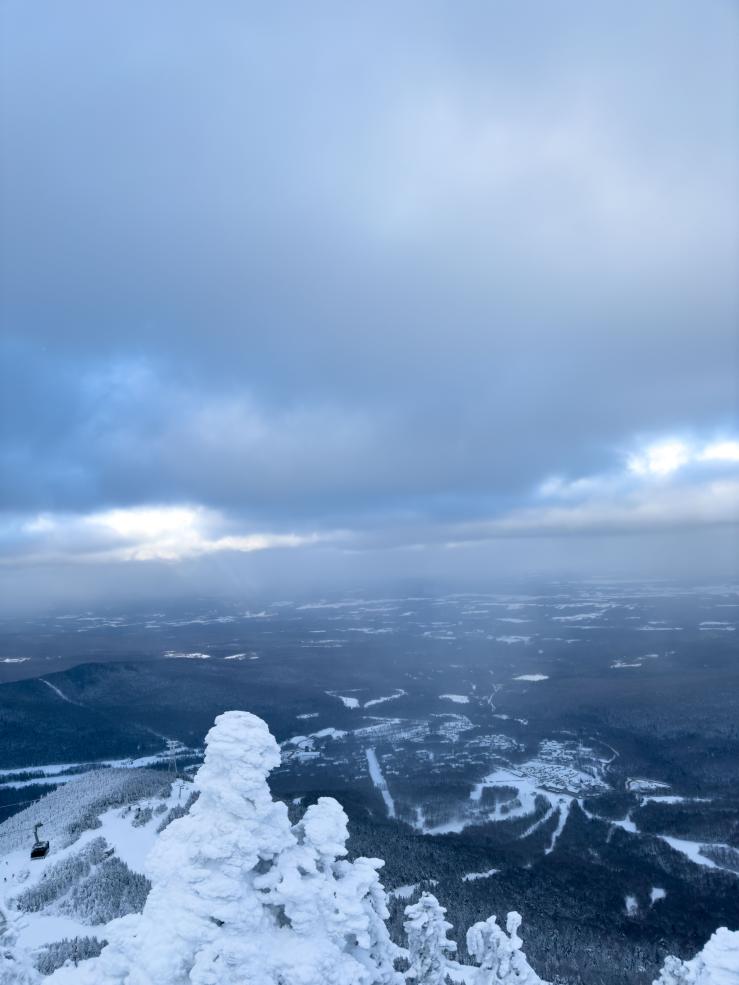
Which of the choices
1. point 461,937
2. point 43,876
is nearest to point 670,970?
point 461,937

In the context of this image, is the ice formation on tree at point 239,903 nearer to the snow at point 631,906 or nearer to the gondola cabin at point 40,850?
the gondola cabin at point 40,850

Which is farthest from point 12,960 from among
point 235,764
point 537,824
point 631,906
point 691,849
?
point 691,849

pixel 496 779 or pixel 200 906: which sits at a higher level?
pixel 200 906

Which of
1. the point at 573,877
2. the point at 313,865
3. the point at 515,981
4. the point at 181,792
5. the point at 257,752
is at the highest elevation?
the point at 257,752

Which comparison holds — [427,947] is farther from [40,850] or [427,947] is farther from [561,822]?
[561,822]

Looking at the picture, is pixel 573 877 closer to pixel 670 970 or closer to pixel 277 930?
pixel 670 970

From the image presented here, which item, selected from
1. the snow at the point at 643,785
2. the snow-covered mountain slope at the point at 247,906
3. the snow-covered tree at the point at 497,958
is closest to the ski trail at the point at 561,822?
the snow at the point at 643,785
